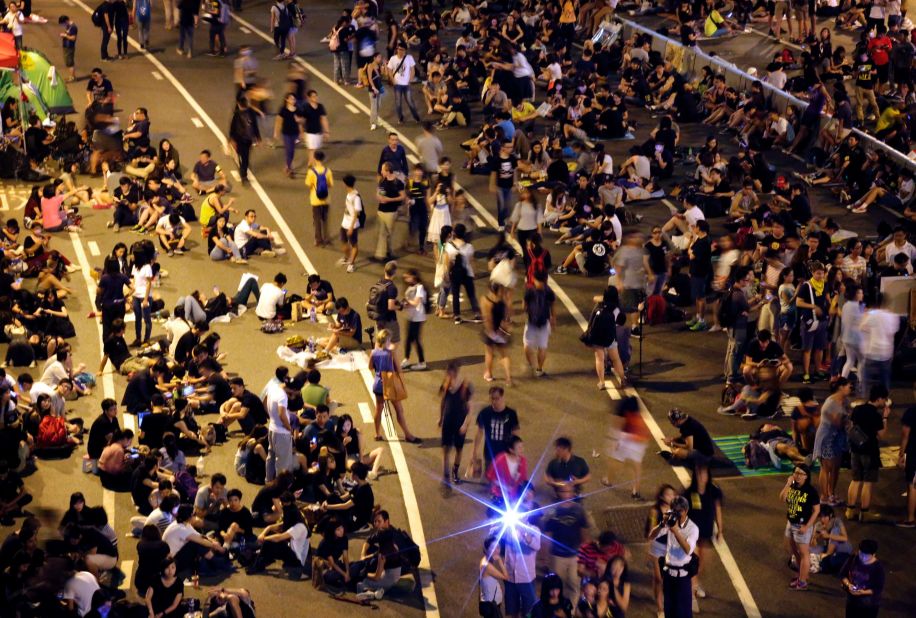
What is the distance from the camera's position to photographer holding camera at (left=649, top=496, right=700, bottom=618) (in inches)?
615

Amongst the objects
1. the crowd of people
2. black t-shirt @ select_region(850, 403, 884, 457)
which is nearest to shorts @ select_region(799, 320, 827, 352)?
the crowd of people

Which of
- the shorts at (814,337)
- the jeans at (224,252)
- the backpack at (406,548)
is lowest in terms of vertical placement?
the backpack at (406,548)

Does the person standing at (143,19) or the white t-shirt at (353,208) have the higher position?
the person standing at (143,19)

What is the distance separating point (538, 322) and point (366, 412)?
9.44 feet

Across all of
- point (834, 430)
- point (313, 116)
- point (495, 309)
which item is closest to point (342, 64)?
point (313, 116)

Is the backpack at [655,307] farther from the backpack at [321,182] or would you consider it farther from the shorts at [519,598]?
the shorts at [519,598]

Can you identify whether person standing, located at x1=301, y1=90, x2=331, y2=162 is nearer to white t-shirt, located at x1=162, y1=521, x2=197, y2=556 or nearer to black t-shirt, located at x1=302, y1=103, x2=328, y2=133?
black t-shirt, located at x1=302, y1=103, x2=328, y2=133

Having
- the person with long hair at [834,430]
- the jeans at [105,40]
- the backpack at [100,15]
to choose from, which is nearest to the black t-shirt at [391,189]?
the person with long hair at [834,430]

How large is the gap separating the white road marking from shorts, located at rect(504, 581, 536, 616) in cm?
532

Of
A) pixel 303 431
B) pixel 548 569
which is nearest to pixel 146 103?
pixel 303 431

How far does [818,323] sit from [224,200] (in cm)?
1275

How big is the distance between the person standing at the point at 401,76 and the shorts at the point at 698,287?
1096 centimetres

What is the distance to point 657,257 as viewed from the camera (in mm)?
23656

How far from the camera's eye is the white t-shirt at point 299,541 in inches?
687
